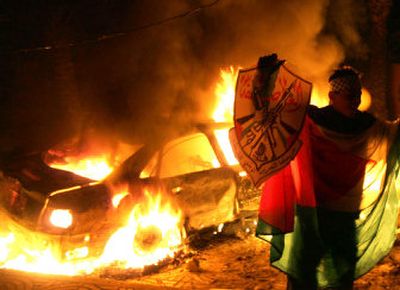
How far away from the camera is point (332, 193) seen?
3.72 m

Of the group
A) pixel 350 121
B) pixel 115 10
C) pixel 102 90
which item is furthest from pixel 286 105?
pixel 115 10

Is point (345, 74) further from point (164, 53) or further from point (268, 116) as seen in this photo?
point (164, 53)

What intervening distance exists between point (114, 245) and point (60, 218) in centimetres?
82

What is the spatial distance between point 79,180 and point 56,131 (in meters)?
9.48

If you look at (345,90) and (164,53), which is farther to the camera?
(164,53)

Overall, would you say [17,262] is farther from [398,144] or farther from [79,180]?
[398,144]

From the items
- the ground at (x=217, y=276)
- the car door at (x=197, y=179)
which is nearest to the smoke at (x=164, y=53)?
the car door at (x=197, y=179)

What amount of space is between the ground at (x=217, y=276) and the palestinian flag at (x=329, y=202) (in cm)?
146

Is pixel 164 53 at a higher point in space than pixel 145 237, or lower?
higher

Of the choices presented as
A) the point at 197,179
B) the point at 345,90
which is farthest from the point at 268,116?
the point at 197,179

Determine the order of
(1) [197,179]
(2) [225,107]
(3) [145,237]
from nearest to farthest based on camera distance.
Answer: (3) [145,237]
(1) [197,179]
(2) [225,107]

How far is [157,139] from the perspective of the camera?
6746 millimetres

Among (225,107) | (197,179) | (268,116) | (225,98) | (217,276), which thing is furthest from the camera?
(225,98)

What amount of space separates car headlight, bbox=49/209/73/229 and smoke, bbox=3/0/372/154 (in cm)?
590
